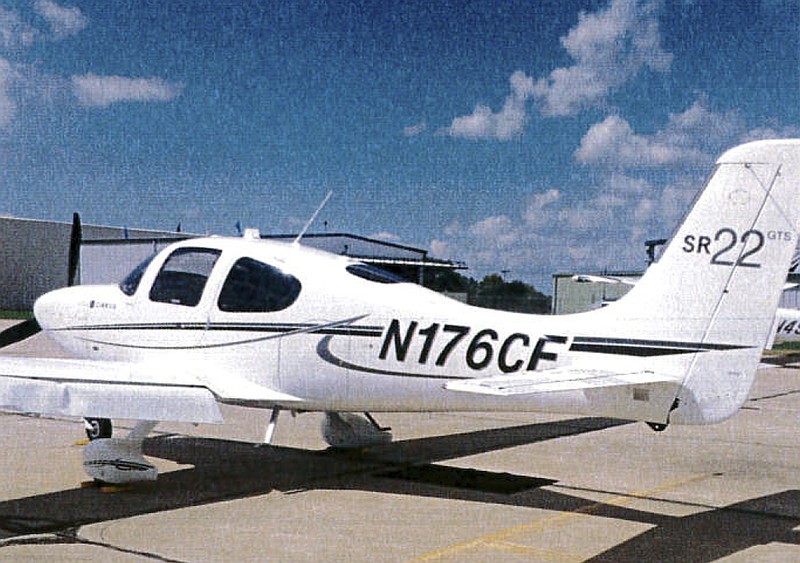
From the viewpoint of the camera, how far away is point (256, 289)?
28.1 feet

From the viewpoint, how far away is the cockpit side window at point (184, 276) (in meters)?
8.83

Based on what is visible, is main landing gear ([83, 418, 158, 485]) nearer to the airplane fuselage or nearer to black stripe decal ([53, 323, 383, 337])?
the airplane fuselage

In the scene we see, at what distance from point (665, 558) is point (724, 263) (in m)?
2.31

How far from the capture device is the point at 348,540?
6598 millimetres

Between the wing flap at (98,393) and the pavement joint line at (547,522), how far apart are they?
2.42m

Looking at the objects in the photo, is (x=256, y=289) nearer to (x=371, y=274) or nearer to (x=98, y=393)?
(x=371, y=274)

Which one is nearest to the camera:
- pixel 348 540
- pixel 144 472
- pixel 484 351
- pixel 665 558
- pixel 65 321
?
pixel 665 558

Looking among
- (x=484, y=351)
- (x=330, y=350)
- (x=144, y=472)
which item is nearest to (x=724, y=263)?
(x=484, y=351)

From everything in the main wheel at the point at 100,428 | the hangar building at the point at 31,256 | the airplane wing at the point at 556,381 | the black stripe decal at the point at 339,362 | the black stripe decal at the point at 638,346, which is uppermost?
the hangar building at the point at 31,256

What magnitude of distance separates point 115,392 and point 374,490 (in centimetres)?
256

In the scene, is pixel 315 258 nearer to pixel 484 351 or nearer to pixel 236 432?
pixel 484 351

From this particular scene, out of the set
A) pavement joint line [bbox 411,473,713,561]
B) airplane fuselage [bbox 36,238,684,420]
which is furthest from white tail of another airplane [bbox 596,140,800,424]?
pavement joint line [bbox 411,473,713,561]

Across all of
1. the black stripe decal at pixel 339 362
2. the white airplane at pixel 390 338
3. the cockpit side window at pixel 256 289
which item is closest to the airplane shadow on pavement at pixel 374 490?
the white airplane at pixel 390 338

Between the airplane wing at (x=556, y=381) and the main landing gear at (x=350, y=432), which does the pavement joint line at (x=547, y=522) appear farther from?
the main landing gear at (x=350, y=432)
